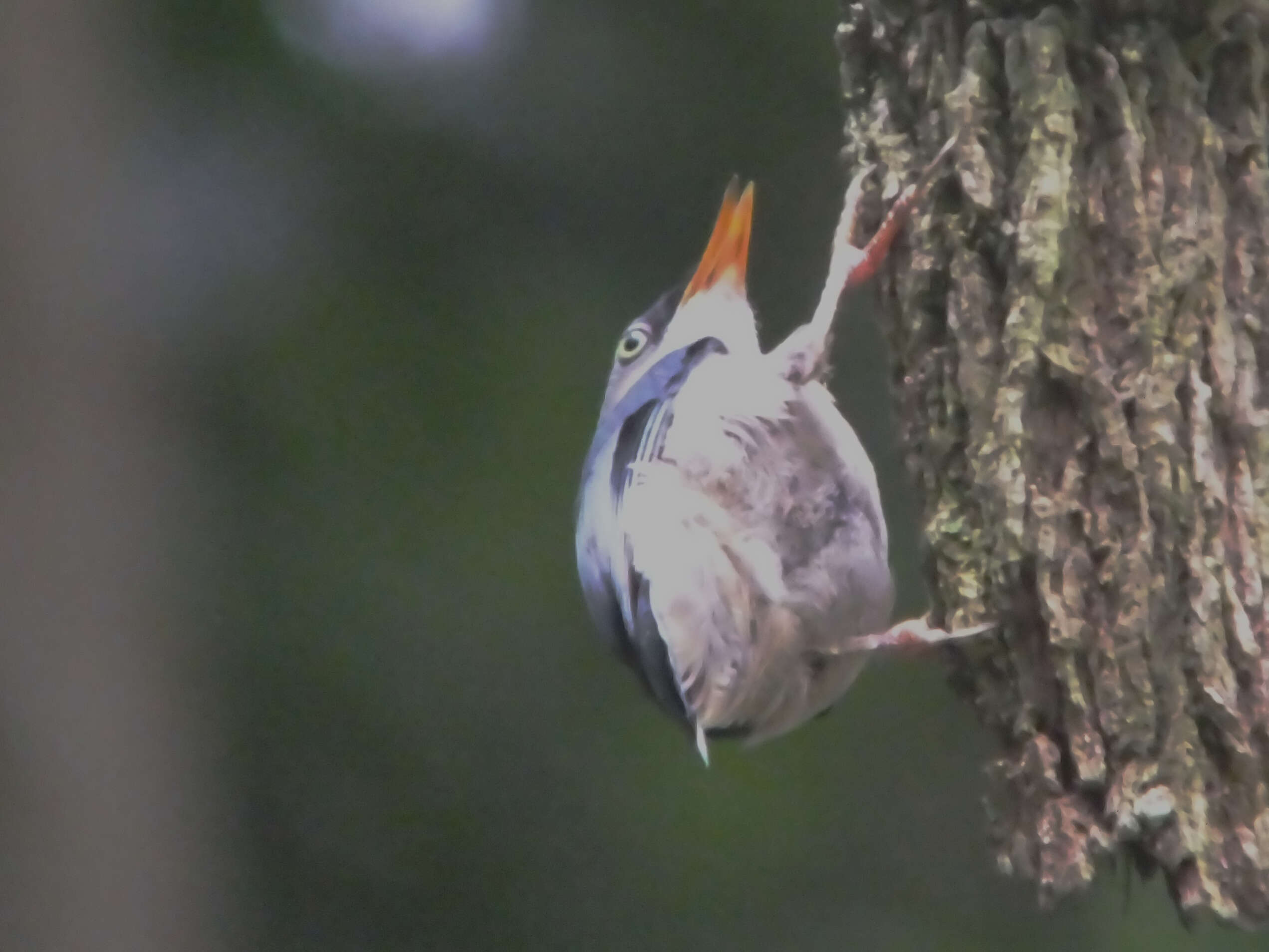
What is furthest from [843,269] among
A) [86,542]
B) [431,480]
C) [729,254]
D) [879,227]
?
[86,542]

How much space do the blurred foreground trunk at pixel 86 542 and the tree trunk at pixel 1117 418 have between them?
1418 millimetres

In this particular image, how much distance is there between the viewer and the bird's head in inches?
53.0

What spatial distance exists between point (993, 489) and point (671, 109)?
3.84ft

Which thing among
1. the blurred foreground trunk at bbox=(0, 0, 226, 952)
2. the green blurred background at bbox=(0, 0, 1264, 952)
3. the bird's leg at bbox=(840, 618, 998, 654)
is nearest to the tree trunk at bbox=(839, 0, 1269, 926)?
the bird's leg at bbox=(840, 618, 998, 654)

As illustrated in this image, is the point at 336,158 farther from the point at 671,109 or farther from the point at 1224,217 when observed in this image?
the point at 1224,217

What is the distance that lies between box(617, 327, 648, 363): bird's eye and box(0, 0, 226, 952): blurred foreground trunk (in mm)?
A: 945

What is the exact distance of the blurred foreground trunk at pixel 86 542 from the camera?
170 centimetres

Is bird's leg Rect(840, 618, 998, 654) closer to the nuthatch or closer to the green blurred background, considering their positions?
the nuthatch

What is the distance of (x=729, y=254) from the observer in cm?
136

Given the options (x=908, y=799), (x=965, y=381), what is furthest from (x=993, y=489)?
(x=908, y=799)

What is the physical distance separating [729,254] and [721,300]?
59mm

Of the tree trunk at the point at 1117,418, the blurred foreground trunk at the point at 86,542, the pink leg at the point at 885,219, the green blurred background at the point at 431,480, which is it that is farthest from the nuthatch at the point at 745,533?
the blurred foreground trunk at the point at 86,542

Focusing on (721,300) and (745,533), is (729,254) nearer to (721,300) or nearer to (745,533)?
(721,300)

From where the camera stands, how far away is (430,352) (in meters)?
2.04
